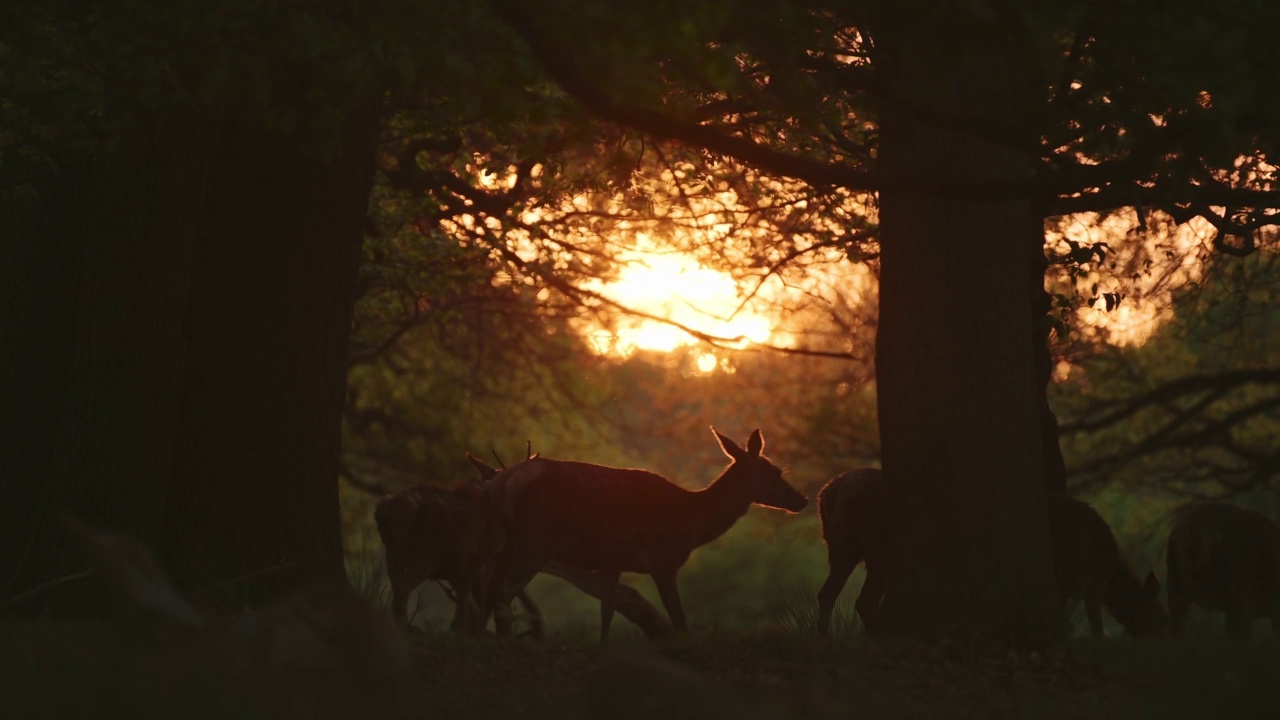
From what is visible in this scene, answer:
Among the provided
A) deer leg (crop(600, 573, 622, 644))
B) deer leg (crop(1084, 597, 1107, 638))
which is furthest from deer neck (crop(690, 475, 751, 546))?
deer leg (crop(1084, 597, 1107, 638))

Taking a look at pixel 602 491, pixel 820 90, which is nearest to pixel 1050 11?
pixel 820 90

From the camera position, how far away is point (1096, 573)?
14.5 metres

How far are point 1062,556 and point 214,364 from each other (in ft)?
24.1

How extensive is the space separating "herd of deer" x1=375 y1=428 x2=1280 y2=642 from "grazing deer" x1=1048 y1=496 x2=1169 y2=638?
1 cm

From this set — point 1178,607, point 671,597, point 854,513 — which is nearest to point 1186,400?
point 1178,607

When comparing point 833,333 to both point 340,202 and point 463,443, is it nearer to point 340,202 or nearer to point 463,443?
point 463,443

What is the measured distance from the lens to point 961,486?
10.7 metres

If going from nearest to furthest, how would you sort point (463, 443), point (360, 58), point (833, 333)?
point (360, 58) < point (833, 333) < point (463, 443)

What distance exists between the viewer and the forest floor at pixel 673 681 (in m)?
7.16

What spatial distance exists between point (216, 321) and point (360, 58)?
107 inches

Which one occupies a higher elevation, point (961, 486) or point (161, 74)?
point (161, 74)

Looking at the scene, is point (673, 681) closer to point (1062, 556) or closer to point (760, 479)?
point (1062, 556)

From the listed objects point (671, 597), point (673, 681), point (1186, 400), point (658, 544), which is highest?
point (1186, 400)

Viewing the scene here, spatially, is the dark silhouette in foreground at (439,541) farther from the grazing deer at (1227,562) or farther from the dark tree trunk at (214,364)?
the grazing deer at (1227,562)
